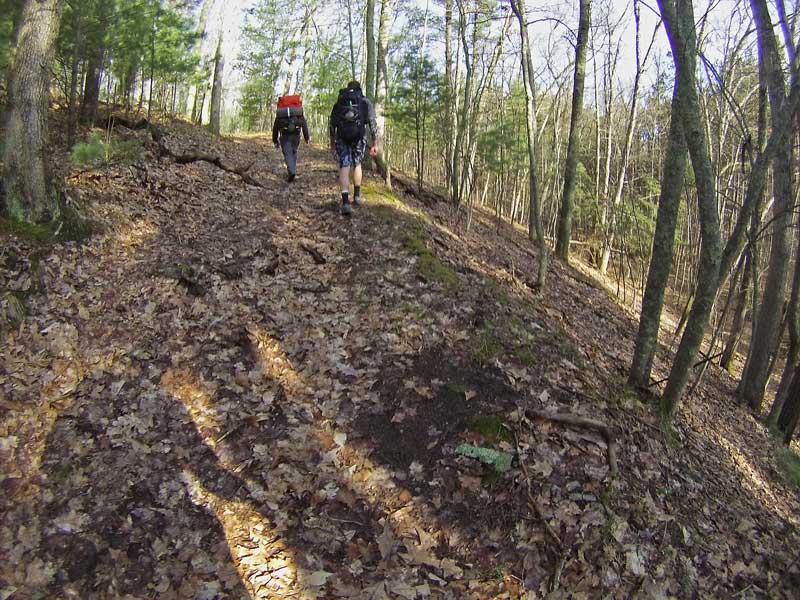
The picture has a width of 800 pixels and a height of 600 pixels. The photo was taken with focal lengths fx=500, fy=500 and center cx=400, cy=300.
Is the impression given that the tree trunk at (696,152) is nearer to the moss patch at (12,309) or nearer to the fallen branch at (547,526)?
the fallen branch at (547,526)

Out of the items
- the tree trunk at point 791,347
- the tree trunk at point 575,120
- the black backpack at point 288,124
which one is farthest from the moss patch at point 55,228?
the tree trunk at point 791,347

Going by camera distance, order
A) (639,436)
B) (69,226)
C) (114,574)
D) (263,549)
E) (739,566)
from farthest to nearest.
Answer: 1. (69,226)
2. (639,436)
3. (739,566)
4. (263,549)
5. (114,574)

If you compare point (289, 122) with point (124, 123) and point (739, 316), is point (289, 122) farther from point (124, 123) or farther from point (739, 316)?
point (739, 316)

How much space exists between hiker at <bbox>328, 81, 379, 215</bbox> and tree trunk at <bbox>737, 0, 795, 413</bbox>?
567 centimetres

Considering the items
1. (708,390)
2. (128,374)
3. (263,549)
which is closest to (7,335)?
(128,374)

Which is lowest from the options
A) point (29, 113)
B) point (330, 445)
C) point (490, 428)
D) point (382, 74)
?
point (330, 445)

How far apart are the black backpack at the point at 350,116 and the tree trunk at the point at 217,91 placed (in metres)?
10.6

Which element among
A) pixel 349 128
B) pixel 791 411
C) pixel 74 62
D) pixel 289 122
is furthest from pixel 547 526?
pixel 74 62

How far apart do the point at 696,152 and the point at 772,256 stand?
5.35 m

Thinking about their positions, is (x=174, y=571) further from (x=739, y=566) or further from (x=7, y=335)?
(x=739, y=566)

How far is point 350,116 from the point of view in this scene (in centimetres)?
774

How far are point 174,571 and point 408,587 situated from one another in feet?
4.84

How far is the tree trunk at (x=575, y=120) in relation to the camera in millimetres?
11422

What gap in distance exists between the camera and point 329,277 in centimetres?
659
